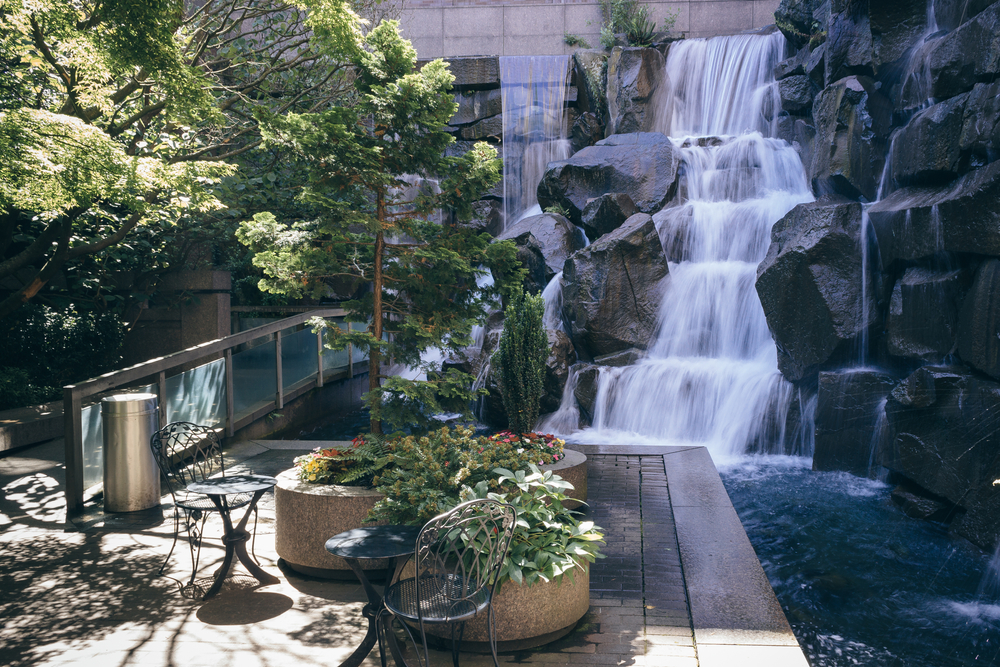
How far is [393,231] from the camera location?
21.2 ft

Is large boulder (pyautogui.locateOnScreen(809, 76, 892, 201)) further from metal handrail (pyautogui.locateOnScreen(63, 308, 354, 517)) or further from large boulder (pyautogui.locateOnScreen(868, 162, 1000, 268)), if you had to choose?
metal handrail (pyautogui.locateOnScreen(63, 308, 354, 517))

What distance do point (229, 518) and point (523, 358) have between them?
5051 millimetres

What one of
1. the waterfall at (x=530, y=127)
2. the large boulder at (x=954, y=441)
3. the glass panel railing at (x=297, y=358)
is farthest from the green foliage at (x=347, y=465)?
the waterfall at (x=530, y=127)

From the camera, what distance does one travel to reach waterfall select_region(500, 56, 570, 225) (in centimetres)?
2314

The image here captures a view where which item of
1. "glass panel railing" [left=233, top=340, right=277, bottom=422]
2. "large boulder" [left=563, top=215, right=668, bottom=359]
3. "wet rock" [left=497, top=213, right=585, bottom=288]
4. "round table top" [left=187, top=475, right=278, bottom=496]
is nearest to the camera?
"round table top" [left=187, top=475, right=278, bottom=496]

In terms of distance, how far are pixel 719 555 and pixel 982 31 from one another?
337 inches

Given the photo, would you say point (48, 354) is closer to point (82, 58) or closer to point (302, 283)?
point (82, 58)

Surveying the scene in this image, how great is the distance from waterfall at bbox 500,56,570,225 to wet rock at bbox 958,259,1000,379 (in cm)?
1534

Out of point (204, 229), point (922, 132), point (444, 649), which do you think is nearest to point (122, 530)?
point (444, 649)

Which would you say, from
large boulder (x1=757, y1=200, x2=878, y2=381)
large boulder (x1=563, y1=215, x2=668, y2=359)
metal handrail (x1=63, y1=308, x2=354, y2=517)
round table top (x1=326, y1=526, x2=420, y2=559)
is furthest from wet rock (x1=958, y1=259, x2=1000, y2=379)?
metal handrail (x1=63, y1=308, x2=354, y2=517)

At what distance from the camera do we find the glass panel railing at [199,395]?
8.76 meters

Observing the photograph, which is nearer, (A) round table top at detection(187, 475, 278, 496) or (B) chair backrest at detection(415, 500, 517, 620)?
(B) chair backrest at detection(415, 500, 517, 620)

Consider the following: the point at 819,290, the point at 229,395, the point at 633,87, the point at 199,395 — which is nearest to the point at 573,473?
the point at 199,395

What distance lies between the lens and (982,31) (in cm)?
945
